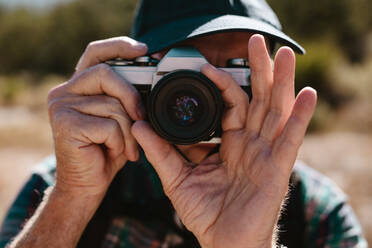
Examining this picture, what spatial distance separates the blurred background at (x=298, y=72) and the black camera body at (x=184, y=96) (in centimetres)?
279

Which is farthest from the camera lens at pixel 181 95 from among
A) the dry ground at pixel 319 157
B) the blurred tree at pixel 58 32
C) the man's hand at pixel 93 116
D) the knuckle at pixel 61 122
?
the blurred tree at pixel 58 32

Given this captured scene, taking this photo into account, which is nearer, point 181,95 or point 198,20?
point 181,95

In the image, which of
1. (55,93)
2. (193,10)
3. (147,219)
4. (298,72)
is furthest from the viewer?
(298,72)

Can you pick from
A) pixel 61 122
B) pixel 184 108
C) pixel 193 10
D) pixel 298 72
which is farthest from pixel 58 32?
pixel 184 108

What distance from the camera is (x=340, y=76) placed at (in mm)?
9469

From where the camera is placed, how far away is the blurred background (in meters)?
5.47

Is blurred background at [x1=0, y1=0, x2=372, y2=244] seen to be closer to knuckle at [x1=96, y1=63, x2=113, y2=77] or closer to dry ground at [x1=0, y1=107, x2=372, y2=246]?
dry ground at [x1=0, y1=107, x2=372, y2=246]

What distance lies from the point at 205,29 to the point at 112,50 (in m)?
0.39

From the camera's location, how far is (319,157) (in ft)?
18.1

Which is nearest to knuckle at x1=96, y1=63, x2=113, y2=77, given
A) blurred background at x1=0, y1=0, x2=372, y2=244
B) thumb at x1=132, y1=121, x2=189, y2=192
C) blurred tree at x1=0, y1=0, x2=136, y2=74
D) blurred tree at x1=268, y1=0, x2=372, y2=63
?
thumb at x1=132, y1=121, x2=189, y2=192

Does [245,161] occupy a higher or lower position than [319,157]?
higher

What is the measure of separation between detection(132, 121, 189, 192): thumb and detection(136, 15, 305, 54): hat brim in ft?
1.14

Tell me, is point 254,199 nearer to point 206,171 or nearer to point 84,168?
point 206,171

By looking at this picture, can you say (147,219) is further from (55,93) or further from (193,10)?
(193,10)
